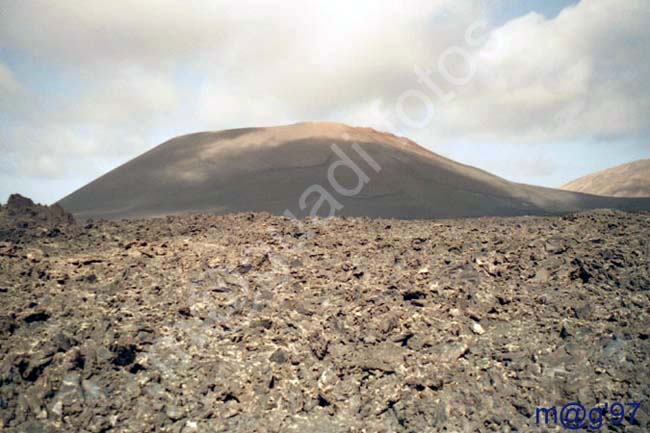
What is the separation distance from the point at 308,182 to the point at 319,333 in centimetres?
2439

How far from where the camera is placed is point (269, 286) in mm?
6699

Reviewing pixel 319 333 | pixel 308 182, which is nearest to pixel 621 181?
pixel 308 182

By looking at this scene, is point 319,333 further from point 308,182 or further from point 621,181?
point 621,181

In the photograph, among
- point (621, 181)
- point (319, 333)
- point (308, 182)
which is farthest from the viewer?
point (621, 181)

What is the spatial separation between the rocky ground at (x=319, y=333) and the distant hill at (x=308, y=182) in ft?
Answer: 55.7

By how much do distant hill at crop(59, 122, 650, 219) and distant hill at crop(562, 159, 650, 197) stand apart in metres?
26.8

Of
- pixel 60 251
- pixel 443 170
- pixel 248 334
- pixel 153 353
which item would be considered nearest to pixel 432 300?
pixel 248 334

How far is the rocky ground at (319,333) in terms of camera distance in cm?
476

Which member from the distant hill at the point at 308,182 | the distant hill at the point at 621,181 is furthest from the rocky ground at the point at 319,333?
the distant hill at the point at 621,181

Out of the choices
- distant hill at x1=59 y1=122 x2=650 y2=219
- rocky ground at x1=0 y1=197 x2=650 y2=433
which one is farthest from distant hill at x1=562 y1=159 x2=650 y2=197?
rocky ground at x1=0 y1=197 x2=650 y2=433

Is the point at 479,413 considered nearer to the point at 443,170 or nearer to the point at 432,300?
the point at 432,300

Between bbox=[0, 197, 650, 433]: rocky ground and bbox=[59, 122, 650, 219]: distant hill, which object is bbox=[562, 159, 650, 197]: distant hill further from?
bbox=[0, 197, 650, 433]: rocky ground

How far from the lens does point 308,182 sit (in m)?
29.9

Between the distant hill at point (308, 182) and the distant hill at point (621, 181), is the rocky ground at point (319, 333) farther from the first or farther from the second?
the distant hill at point (621, 181)
